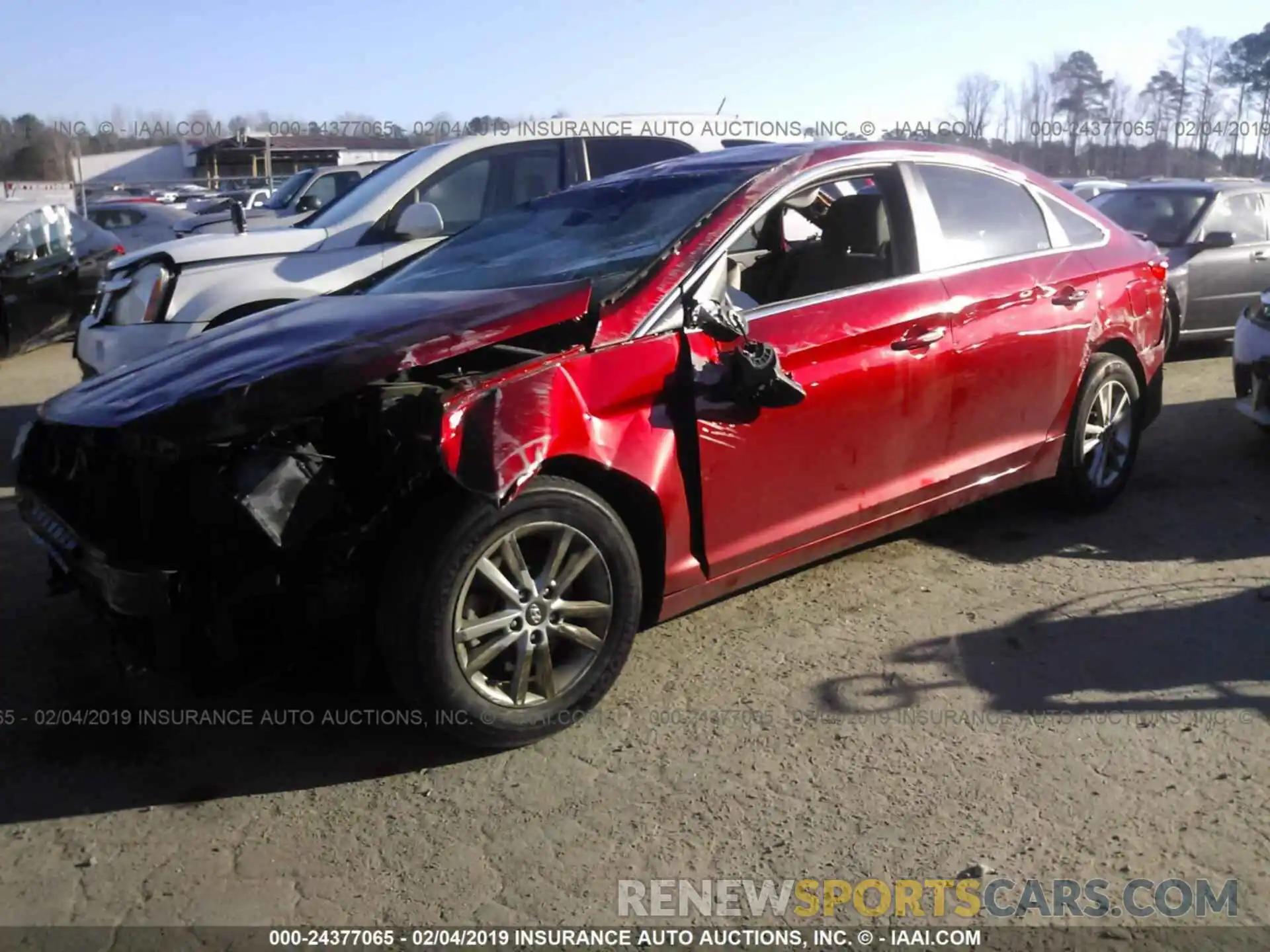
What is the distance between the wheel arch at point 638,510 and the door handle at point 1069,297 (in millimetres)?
2363

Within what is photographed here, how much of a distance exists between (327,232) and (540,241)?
270 centimetres

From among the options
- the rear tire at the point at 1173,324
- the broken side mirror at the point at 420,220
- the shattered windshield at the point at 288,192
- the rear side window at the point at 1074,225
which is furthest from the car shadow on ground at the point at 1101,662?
the shattered windshield at the point at 288,192

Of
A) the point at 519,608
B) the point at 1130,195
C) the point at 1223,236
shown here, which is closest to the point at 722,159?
the point at 519,608

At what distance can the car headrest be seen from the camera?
4.68 meters

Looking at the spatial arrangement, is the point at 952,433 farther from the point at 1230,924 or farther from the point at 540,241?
the point at 1230,924

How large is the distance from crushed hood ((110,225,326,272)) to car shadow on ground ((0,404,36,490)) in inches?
45.5

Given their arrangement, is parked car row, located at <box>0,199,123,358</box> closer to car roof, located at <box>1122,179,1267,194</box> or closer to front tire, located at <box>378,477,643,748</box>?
front tire, located at <box>378,477,643,748</box>

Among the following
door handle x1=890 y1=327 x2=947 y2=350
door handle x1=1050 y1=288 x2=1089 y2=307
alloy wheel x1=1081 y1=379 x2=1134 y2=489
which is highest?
door handle x1=1050 y1=288 x2=1089 y2=307

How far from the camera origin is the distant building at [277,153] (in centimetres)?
3581

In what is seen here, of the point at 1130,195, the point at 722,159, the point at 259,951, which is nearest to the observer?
the point at 259,951

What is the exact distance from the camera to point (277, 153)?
3716 centimetres

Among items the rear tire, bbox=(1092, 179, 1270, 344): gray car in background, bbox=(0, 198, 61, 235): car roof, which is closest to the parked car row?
bbox=(0, 198, 61, 235): car roof

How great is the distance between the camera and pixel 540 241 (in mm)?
4520

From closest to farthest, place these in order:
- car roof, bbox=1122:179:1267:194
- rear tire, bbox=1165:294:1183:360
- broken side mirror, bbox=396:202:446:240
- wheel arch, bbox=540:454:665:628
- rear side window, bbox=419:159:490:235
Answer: wheel arch, bbox=540:454:665:628 → broken side mirror, bbox=396:202:446:240 → rear side window, bbox=419:159:490:235 → rear tire, bbox=1165:294:1183:360 → car roof, bbox=1122:179:1267:194
